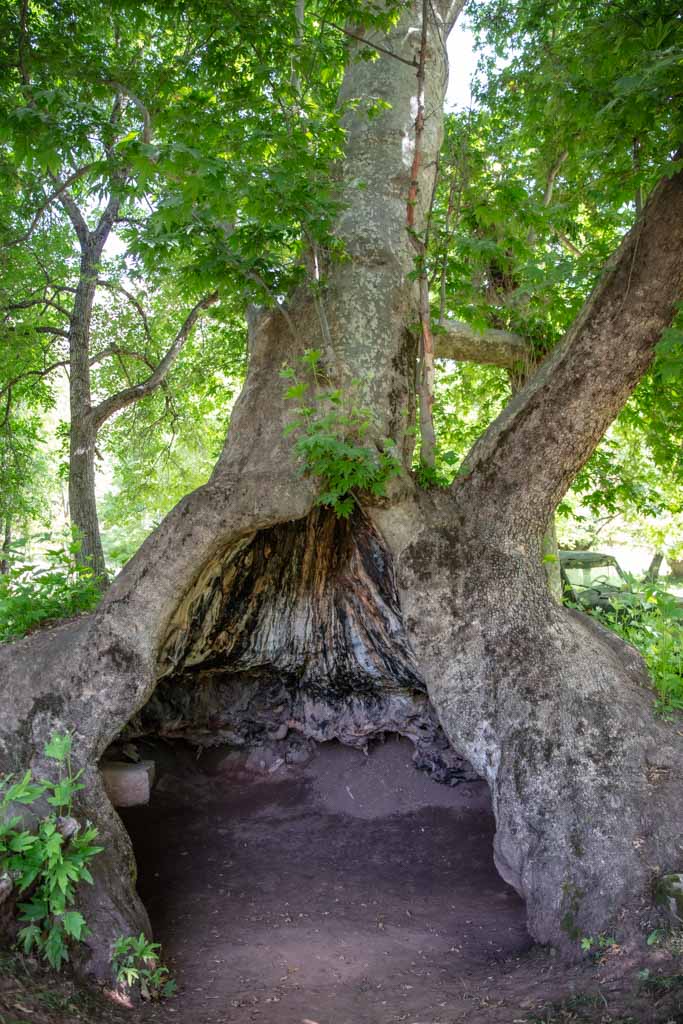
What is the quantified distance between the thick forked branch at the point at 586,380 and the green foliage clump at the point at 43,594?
3233 mm

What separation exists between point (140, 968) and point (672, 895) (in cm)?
274

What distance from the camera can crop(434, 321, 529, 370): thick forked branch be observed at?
6770 millimetres

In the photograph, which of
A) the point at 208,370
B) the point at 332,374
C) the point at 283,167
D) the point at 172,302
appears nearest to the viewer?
the point at 283,167

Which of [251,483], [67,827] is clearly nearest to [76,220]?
[251,483]

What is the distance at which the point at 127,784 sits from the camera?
217 inches

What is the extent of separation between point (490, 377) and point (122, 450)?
5.99m

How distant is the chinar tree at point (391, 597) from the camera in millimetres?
4285

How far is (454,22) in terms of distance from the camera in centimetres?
781

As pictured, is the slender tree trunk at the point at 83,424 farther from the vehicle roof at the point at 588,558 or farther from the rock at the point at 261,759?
the vehicle roof at the point at 588,558

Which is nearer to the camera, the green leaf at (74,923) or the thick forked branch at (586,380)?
the green leaf at (74,923)

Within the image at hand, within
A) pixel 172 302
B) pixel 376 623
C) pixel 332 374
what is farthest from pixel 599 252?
pixel 172 302

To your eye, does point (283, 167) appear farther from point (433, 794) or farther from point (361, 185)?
point (433, 794)

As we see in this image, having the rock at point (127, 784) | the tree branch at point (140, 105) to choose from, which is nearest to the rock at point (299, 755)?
the rock at point (127, 784)

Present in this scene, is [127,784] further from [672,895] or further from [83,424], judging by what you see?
[83,424]
